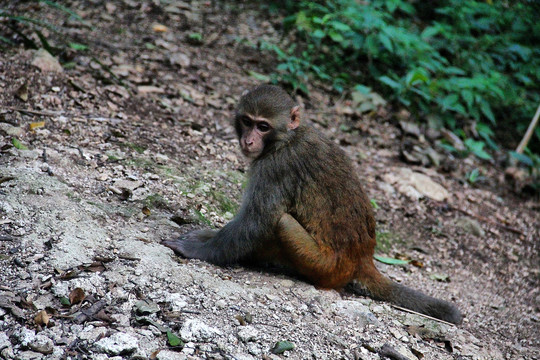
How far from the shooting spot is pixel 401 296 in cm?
491

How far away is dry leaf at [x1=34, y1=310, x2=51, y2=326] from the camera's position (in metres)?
3.39

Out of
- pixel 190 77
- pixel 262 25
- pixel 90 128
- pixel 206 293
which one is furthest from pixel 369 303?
pixel 262 25

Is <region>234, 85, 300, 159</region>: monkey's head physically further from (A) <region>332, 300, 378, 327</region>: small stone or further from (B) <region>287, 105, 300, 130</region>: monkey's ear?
(A) <region>332, 300, 378, 327</region>: small stone

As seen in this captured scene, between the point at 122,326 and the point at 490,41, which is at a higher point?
the point at 490,41

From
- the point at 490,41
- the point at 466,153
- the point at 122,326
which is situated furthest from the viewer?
the point at 490,41

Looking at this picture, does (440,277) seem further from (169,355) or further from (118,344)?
(118,344)

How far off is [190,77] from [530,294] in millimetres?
5613

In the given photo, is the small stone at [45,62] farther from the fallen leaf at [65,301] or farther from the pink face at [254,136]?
the fallen leaf at [65,301]

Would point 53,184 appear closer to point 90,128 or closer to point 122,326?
point 90,128

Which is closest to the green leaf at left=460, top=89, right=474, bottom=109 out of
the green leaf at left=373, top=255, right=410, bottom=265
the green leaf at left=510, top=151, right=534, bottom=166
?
the green leaf at left=510, top=151, right=534, bottom=166

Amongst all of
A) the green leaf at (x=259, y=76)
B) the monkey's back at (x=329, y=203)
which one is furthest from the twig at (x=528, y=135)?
the monkey's back at (x=329, y=203)

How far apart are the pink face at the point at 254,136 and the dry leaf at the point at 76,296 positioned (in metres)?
1.94

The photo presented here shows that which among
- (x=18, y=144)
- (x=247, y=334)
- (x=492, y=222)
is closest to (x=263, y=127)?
(x=247, y=334)

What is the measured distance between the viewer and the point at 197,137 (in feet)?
22.8
